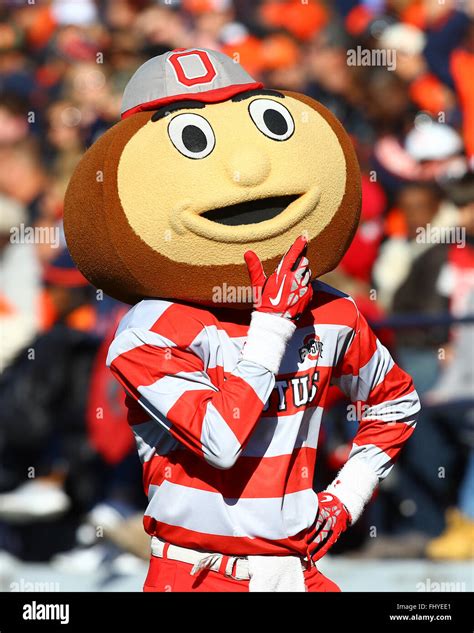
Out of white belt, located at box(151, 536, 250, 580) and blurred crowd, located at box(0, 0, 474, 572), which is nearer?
white belt, located at box(151, 536, 250, 580)

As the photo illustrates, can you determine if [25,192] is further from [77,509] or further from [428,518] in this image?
[428,518]

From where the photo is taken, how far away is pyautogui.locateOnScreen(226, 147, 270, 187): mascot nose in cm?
314

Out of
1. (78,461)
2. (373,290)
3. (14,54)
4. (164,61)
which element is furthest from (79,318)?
(164,61)

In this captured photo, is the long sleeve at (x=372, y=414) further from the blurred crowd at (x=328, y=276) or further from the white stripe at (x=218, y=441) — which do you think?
the blurred crowd at (x=328, y=276)

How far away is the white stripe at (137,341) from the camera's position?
10.5 feet

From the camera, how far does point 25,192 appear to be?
715 cm

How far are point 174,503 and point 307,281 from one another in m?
0.67

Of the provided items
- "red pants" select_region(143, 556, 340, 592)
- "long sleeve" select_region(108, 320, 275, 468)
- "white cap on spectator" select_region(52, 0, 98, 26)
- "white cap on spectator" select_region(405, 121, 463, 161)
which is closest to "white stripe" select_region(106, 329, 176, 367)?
"long sleeve" select_region(108, 320, 275, 468)

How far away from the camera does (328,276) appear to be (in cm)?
632

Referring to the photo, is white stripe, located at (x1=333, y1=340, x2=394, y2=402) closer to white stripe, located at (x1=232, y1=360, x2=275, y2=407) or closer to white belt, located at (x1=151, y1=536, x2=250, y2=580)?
white stripe, located at (x1=232, y1=360, x2=275, y2=407)

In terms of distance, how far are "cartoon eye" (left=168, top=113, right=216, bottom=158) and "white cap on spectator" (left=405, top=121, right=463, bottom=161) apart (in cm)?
382
